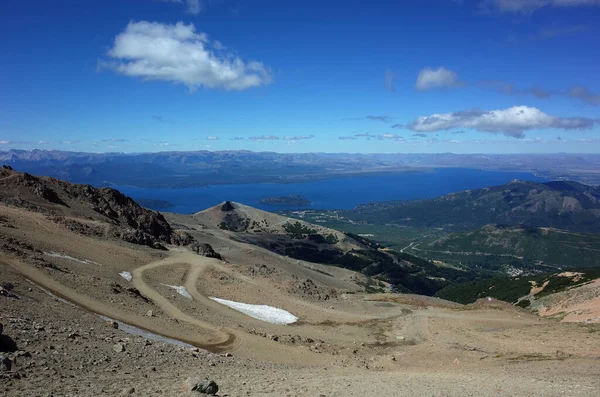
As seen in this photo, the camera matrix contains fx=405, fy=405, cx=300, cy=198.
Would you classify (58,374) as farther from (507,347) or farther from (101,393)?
(507,347)

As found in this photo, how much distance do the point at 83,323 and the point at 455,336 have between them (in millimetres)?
27762

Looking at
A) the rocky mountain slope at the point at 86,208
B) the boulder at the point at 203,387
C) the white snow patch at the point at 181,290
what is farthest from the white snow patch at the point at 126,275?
the boulder at the point at 203,387

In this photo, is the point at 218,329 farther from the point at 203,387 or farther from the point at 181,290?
the point at 203,387

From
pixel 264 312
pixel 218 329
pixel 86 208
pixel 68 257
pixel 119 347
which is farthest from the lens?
pixel 86 208

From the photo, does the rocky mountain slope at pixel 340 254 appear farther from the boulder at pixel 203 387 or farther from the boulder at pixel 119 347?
the boulder at pixel 203 387

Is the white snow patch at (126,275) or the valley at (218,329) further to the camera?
the white snow patch at (126,275)

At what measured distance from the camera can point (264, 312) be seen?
36844 mm

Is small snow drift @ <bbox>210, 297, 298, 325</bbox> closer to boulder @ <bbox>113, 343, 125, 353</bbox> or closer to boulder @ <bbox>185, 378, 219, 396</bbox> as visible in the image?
boulder @ <bbox>113, 343, 125, 353</bbox>

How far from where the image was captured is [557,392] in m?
16.4

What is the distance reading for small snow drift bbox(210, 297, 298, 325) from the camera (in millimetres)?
35219

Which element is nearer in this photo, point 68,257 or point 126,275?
point 68,257

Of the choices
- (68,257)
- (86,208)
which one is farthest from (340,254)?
(68,257)

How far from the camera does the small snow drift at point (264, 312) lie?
116 feet

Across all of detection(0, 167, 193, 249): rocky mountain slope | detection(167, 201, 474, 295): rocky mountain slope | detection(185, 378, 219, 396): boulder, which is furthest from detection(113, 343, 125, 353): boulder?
detection(167, 201, 474, 295): rocky mountain slope
